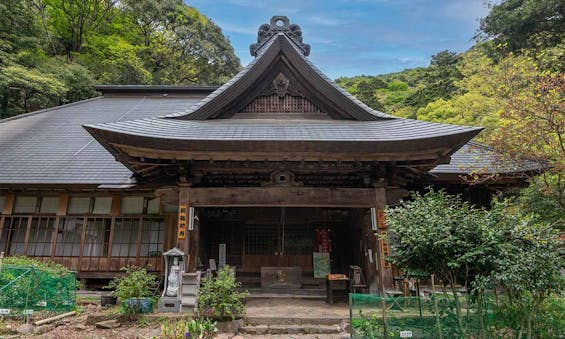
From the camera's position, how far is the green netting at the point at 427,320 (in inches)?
212

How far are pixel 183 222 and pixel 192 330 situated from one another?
2.89 meters

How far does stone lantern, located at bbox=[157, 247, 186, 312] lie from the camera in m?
7.34

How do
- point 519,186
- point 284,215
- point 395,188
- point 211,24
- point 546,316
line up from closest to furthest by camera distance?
point 546,316, point 395,188, point 519,186, point 284,215, point 211,24

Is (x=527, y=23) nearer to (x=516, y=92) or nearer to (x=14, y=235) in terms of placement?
(x=516, y=92)

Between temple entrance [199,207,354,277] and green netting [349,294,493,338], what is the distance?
577 cm

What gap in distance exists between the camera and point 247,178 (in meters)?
9.41

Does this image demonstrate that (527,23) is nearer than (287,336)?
No

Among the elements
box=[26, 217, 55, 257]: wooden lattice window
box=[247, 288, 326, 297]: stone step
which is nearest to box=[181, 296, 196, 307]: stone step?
box=[247, 288, 326, 297]: stone step

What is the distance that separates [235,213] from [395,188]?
17.5ft

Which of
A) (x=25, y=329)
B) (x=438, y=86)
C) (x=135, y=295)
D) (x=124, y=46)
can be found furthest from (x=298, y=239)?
(x=438, y=86)

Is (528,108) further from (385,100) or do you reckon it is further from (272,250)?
(385,100)

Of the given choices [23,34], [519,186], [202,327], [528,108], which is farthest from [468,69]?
[23,34]

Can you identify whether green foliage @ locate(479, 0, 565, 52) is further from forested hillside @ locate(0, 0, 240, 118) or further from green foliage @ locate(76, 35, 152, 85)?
green foliage @ locate(76, 35, 152, 85)

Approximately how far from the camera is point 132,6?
3012 centimetres
